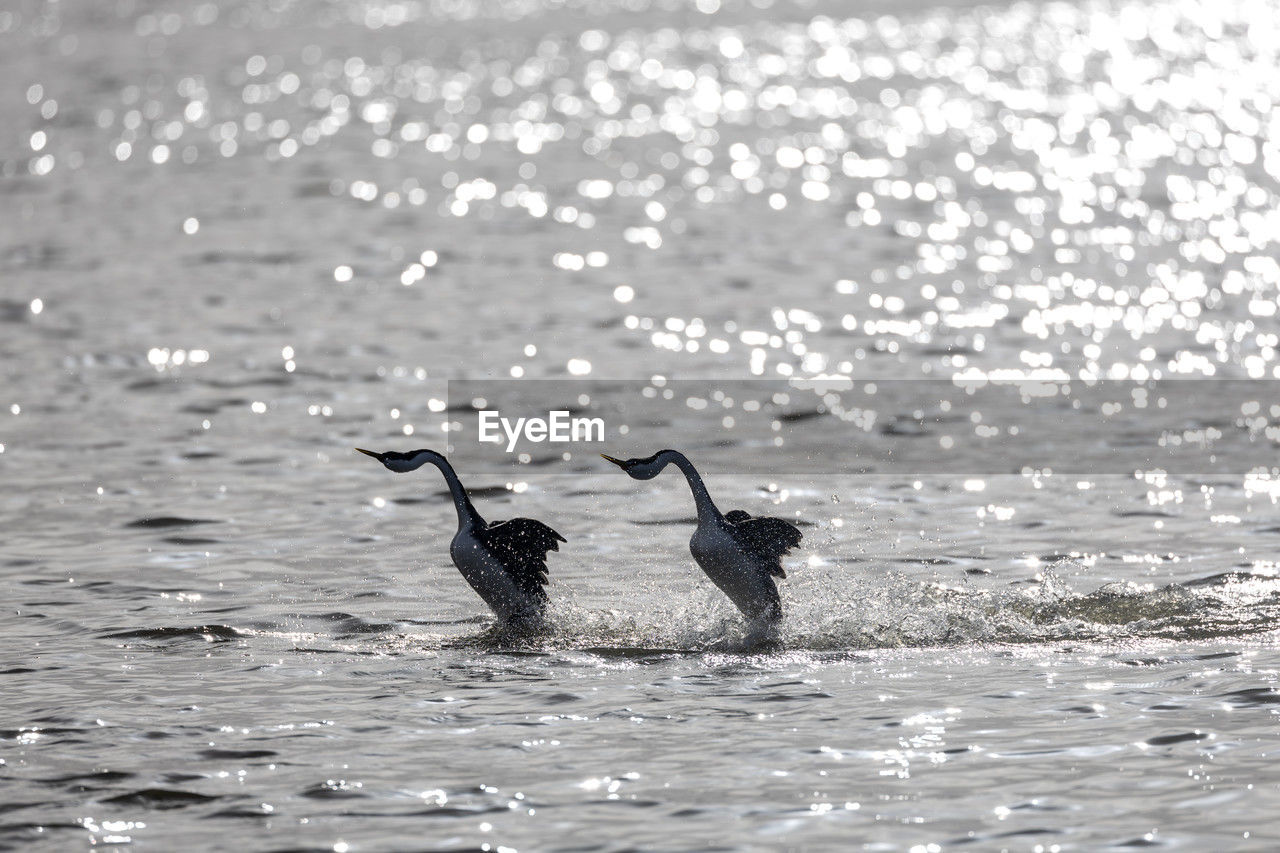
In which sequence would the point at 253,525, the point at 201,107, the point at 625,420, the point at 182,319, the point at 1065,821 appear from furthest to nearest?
the point at 201,107, the point at 182,319, the point at 625,420, the point at 253,525, the point at 1065,821

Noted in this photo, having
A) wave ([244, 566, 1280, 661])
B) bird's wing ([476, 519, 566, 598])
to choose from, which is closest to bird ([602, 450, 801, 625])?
wave ([244, 566, 1280, 661])

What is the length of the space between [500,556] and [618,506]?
5012 mm

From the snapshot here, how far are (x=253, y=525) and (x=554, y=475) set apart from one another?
11.3ft

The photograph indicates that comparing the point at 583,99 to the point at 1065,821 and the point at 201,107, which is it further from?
the point at 1065,821

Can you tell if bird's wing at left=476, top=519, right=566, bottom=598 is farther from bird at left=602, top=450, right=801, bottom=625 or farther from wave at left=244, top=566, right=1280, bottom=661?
bird at left=602, top=450, right=801, bottom=625

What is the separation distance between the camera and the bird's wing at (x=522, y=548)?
14.5m

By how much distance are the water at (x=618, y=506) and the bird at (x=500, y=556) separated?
0.31 metres

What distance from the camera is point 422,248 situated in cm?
3659

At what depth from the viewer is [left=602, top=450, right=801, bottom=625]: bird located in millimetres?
14305

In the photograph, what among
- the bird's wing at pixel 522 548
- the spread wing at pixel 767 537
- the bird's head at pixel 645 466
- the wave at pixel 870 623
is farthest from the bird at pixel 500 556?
the spread wing at pixel 767 537

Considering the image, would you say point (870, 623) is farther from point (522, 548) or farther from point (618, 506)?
point (618, 506)

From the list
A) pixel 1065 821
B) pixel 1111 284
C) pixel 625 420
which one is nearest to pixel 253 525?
pixel 625 420

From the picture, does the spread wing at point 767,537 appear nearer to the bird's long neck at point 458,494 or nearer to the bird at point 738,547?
the bird at point 738,547

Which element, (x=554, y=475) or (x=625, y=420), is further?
(x=625, y=420)
